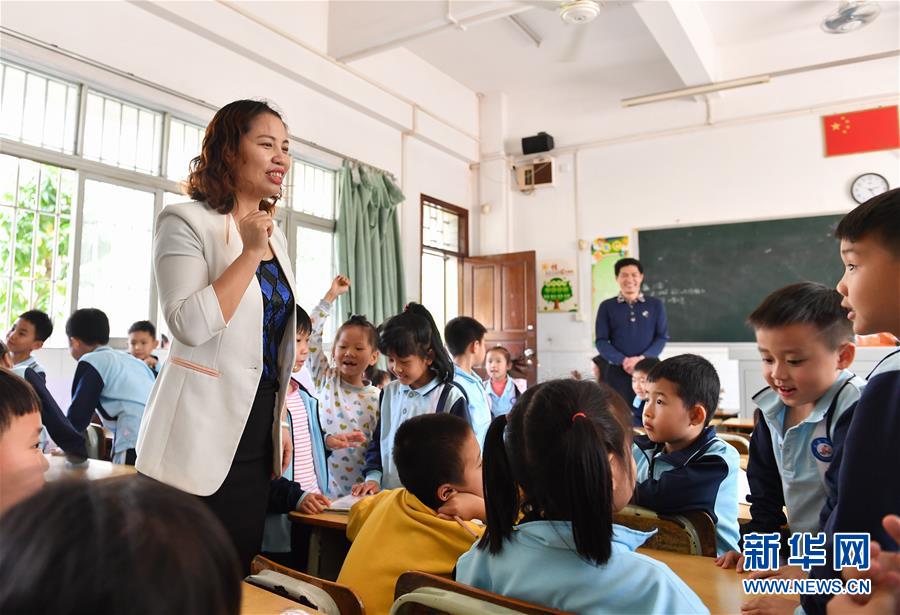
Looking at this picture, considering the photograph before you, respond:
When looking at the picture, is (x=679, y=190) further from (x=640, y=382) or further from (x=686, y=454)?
(x=686, y=454)

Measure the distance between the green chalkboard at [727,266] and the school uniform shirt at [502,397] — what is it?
243 centimetres

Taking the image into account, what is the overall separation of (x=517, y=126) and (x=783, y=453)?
19.4ft

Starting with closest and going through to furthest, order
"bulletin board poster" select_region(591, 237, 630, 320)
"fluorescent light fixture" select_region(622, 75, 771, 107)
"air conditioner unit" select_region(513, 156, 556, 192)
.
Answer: "fluorescent light fixture" select_region(622, 75, 771, 107) → "bulletin board poster" select_region(591, 237, 630, 320) → "air conditioner unit" select_region(513, 156, 556, 192)

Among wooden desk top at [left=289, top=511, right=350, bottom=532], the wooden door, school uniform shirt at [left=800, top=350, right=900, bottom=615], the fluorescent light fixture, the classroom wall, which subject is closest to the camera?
school uniform shirt at [left=800, top=350, right=900, bottom=615]

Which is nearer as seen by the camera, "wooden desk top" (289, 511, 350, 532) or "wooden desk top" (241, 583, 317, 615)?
"wooden desk top" (241, 583, 317, 615)

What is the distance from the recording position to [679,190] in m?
5.91

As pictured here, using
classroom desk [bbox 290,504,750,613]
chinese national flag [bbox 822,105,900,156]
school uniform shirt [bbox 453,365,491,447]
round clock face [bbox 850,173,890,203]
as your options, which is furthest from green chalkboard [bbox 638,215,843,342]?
classroom desk [bbox 290,504,750,613]

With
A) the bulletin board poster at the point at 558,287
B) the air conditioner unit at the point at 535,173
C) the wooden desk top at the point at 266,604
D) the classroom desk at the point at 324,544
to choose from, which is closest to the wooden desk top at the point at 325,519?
the classroom desk at the point at 324,544

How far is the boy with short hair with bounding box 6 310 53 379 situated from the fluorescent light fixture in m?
5.08

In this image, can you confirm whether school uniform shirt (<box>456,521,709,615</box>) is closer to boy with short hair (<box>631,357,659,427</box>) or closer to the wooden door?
boy with short hair (<box>631,357,659,427</box>)

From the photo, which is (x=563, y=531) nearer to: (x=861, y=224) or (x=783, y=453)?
(x=861, y=224)

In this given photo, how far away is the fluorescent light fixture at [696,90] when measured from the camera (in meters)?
5.24

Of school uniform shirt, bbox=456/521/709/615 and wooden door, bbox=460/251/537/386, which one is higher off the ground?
wooden door, bbox=460/251/537/386

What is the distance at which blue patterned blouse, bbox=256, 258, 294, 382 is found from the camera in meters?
1.30
